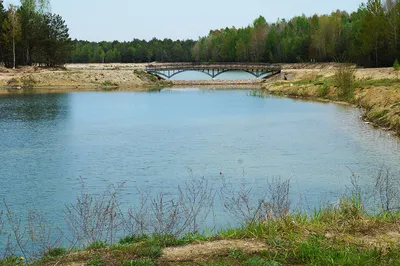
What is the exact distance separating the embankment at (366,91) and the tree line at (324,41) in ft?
28.6

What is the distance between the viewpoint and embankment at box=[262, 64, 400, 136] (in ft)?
142

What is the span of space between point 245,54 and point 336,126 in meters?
123

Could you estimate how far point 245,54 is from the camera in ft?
539

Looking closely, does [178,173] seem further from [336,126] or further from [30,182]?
[336,126]

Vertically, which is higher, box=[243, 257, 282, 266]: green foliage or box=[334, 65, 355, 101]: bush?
box=[334, 65, 355, 101]: bush

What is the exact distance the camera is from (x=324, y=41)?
12406cm

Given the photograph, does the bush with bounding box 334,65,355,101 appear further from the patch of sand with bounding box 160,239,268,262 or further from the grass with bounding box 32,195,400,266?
the patch of sand with bounding box 160,239,268,262

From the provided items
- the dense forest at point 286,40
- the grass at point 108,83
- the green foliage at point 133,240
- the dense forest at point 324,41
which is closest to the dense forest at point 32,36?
the dense forest at point 286,40

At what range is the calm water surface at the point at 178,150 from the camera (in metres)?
23.0

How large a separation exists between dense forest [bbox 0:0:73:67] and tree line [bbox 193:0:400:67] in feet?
179

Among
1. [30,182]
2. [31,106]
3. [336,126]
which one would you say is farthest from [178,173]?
[31,106]

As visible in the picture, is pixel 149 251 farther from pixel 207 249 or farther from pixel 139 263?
pixel 207 249

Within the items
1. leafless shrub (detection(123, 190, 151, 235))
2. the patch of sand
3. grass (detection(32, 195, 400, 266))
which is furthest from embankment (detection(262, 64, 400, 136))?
the patch of sand

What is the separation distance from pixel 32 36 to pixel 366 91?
209ft
